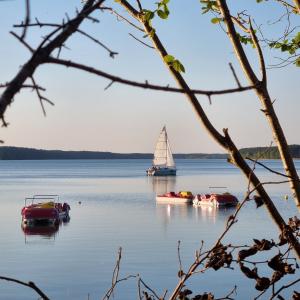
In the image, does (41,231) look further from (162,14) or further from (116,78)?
(116,78)

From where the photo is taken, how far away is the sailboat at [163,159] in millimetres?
107875

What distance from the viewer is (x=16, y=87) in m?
1.13

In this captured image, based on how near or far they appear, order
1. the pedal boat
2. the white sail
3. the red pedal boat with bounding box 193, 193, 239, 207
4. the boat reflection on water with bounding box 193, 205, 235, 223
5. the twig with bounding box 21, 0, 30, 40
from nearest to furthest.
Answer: the twig with bounding box 21, 0, 30, 40
the boat reflection on water with bounding box 193, 205, 235, 223
the red pedal boat with bounding box 193, 193, 239, 207
the pedal boat
the white sail

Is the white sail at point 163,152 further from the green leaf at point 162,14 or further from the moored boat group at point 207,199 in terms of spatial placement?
the green leaf at point 162,14

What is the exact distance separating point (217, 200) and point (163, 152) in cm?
5250

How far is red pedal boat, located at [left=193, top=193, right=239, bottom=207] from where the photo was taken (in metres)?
59.5

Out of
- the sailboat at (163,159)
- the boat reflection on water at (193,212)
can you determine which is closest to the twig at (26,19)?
the boat reflection on water at (193,212)

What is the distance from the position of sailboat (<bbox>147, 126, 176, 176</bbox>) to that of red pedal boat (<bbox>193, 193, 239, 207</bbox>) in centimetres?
4680

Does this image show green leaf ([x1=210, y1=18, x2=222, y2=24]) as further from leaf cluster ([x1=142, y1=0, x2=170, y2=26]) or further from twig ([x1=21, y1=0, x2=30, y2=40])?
twig ([x1=21, y1=0, x2=30, y2=40])

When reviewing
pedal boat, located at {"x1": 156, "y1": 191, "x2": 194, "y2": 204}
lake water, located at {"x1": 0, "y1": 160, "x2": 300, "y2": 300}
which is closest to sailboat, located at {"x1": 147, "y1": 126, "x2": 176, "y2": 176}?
pedal boat, located at {"x1": 156, "y1": 191, "x2": 194, "y2": 204}

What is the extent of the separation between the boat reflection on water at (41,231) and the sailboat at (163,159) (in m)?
60.4

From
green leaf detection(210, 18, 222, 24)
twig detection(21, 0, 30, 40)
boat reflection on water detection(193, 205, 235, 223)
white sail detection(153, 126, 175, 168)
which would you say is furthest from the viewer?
white sail detection(153, 126, 175, 168)

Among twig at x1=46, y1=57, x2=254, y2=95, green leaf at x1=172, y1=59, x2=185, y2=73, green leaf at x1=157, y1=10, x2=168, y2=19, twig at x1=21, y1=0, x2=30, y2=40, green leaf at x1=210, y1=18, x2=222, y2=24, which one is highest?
green leaf at x1=210, y1=18, x2=222, y2=24

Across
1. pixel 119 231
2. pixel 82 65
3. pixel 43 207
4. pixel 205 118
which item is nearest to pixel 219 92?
pixel 82 65
